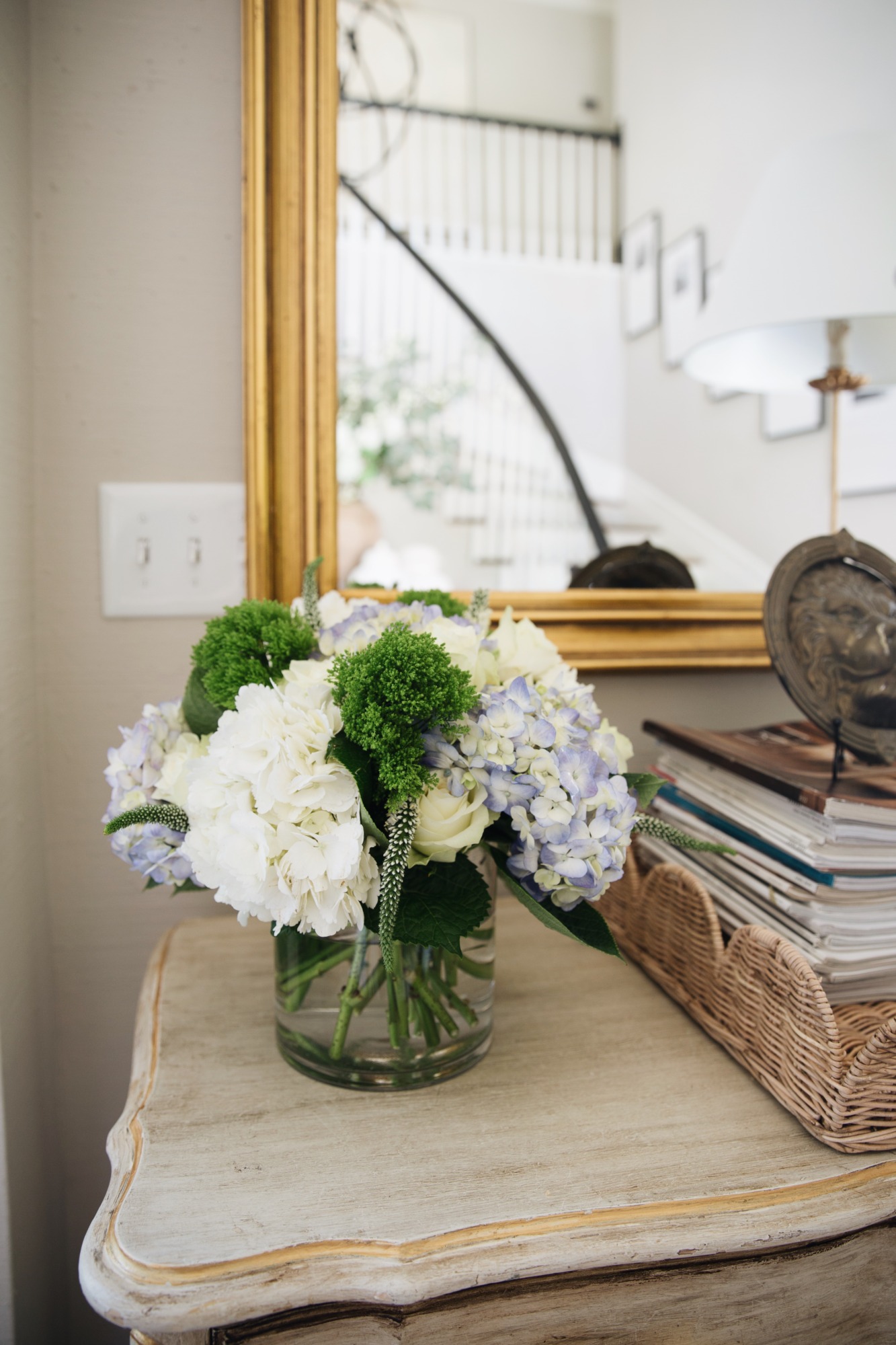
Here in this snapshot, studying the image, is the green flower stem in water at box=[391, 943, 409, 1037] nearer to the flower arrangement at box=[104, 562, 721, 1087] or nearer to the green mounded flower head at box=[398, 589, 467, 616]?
the flower arrangement at box=[104, 562, 721, 1087]

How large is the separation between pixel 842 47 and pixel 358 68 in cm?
60

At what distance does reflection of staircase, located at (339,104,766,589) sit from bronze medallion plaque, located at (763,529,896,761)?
0.73 ft

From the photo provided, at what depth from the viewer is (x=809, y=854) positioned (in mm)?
619

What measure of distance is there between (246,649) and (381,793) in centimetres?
14

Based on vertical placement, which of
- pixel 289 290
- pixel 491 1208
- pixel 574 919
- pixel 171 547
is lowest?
pixel 491 1208

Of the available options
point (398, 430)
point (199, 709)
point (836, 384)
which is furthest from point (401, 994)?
point (836, 384)

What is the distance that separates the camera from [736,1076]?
2.03 ft

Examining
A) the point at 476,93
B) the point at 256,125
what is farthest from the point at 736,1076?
the point at 476,93

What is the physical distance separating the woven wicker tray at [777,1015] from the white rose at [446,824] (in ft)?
0.85

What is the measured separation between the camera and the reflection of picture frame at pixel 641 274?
3.24 feet

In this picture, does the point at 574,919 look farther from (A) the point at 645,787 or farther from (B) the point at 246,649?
(B) the point at 246,649

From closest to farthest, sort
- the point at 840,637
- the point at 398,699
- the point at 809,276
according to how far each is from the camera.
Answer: the point at 398,699
the point at 840,637
the point at 809,276

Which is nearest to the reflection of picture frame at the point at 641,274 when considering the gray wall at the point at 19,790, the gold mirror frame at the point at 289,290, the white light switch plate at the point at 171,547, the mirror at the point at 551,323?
the mirror at the point at 551,323

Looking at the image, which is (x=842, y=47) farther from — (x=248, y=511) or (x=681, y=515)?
Answer: (x=248, y=511)
